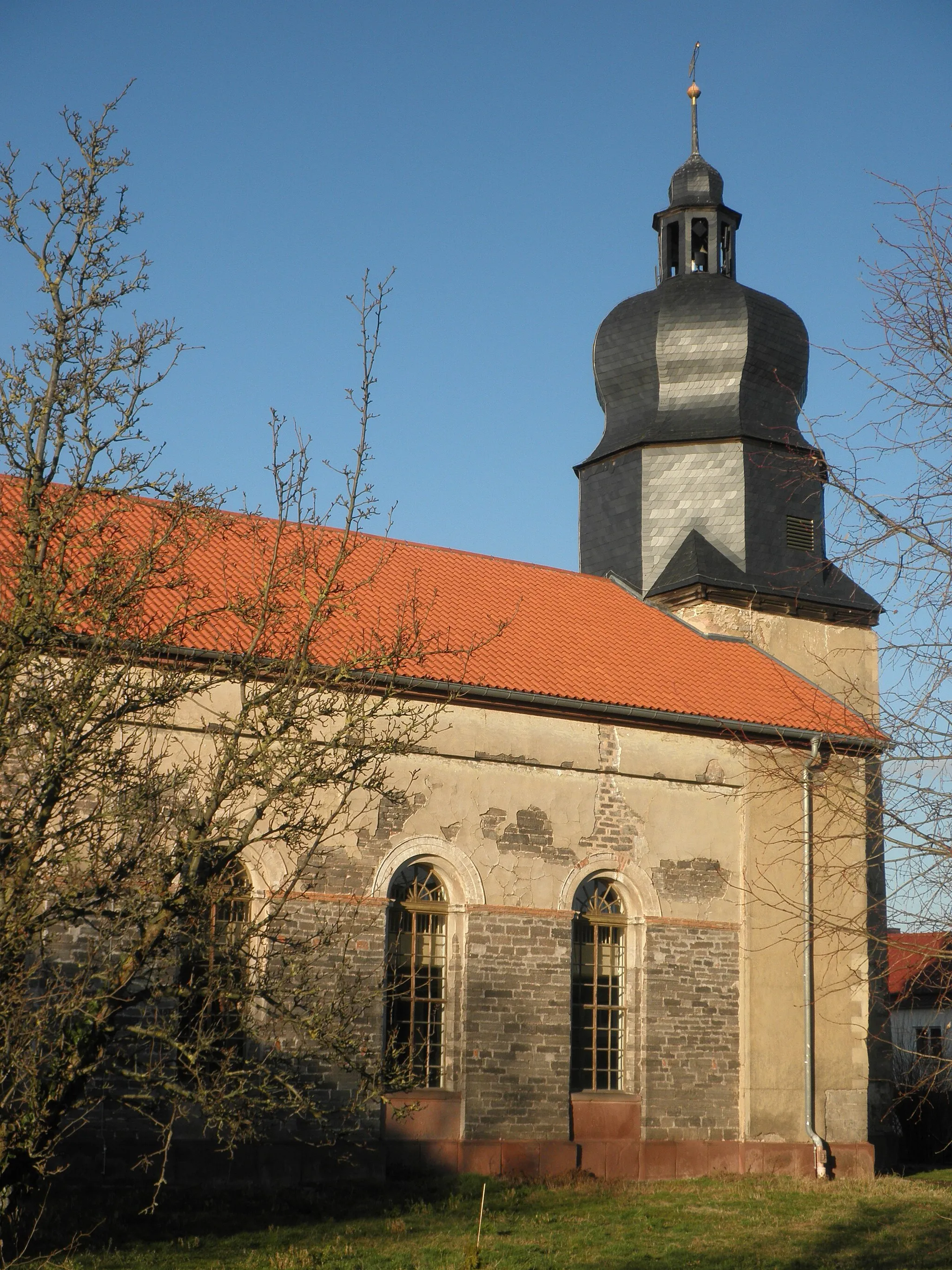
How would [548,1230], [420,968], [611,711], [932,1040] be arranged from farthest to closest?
1. [611,711]
2. [420,968]
3. [548,1230]
4. [932,1040]

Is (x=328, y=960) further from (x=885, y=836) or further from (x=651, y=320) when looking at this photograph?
(x=651, y=320)

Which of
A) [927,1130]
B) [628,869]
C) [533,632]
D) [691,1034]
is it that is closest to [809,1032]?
[691,1034]

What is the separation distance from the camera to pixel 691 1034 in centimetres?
1727

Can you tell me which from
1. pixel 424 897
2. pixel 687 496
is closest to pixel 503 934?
pixel 424 897

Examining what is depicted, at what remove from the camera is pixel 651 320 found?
74.8ft

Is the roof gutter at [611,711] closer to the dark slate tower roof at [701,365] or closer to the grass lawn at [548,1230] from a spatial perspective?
the grass lawn at [548,1230]

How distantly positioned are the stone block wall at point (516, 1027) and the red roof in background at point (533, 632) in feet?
9.38

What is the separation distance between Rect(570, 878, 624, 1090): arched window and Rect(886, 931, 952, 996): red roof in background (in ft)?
26.1

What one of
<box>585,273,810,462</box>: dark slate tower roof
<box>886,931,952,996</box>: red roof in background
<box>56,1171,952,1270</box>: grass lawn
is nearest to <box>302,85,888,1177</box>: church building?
<box>585,273,810,462</box>: dark slate tower roof

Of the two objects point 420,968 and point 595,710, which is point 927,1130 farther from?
point 420,968

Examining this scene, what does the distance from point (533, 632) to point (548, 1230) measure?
804cm

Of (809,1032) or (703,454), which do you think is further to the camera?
(703,454)

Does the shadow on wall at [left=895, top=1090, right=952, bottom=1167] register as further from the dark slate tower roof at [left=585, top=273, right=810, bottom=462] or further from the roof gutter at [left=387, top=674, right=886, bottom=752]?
the dark slate tower roof at [left=585, top=273, right=810, bottom=462]

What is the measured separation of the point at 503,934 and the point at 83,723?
987cm
